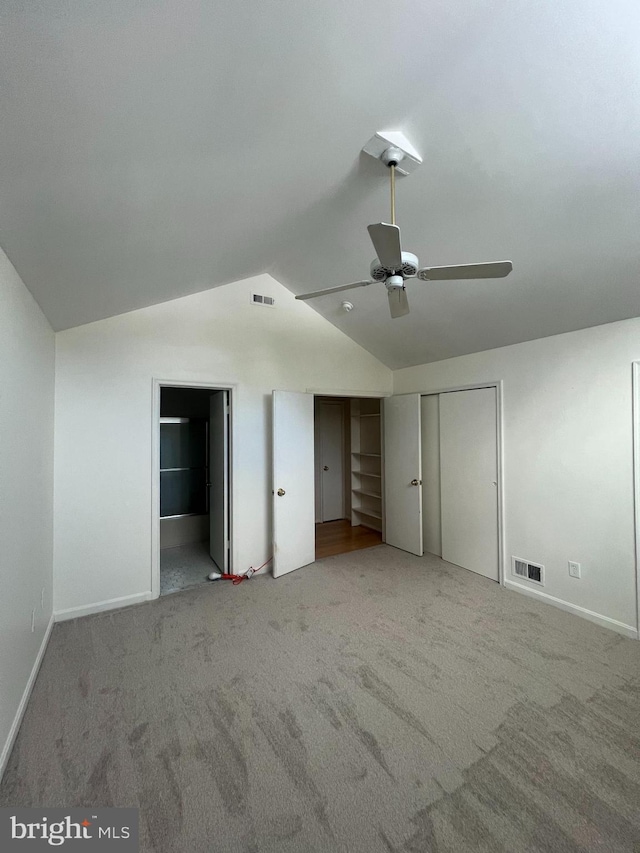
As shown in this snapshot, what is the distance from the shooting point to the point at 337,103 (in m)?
1.41

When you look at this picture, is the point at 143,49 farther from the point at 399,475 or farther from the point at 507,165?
the point at 399,475

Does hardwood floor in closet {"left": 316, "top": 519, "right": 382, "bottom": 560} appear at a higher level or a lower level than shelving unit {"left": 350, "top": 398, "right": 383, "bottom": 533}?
lower

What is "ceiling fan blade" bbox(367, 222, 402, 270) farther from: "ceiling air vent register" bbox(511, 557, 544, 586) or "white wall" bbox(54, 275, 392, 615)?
"ceiling air vent register" bbox(511, 557, 544, 586)

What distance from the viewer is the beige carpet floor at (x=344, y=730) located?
1.29m

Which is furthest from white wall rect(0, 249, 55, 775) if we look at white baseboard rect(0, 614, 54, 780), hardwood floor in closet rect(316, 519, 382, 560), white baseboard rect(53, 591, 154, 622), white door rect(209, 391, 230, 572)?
hardwood floor in closet rect(316, 519, 382, 560)

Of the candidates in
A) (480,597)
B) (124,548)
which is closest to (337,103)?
(124,548)

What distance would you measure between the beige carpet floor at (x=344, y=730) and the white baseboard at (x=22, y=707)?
44 mm

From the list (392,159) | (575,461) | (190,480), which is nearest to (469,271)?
(392,159)

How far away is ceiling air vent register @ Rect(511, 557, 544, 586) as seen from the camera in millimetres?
3038

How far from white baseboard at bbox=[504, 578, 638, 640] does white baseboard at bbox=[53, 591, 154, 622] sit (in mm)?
3458

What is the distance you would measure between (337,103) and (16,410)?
7.20ft

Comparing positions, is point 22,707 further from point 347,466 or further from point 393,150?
point 347,466

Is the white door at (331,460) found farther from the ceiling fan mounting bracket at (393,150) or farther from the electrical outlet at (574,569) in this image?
the ceiling fan mounting bracket at (393,150)

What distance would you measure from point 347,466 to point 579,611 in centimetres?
360
